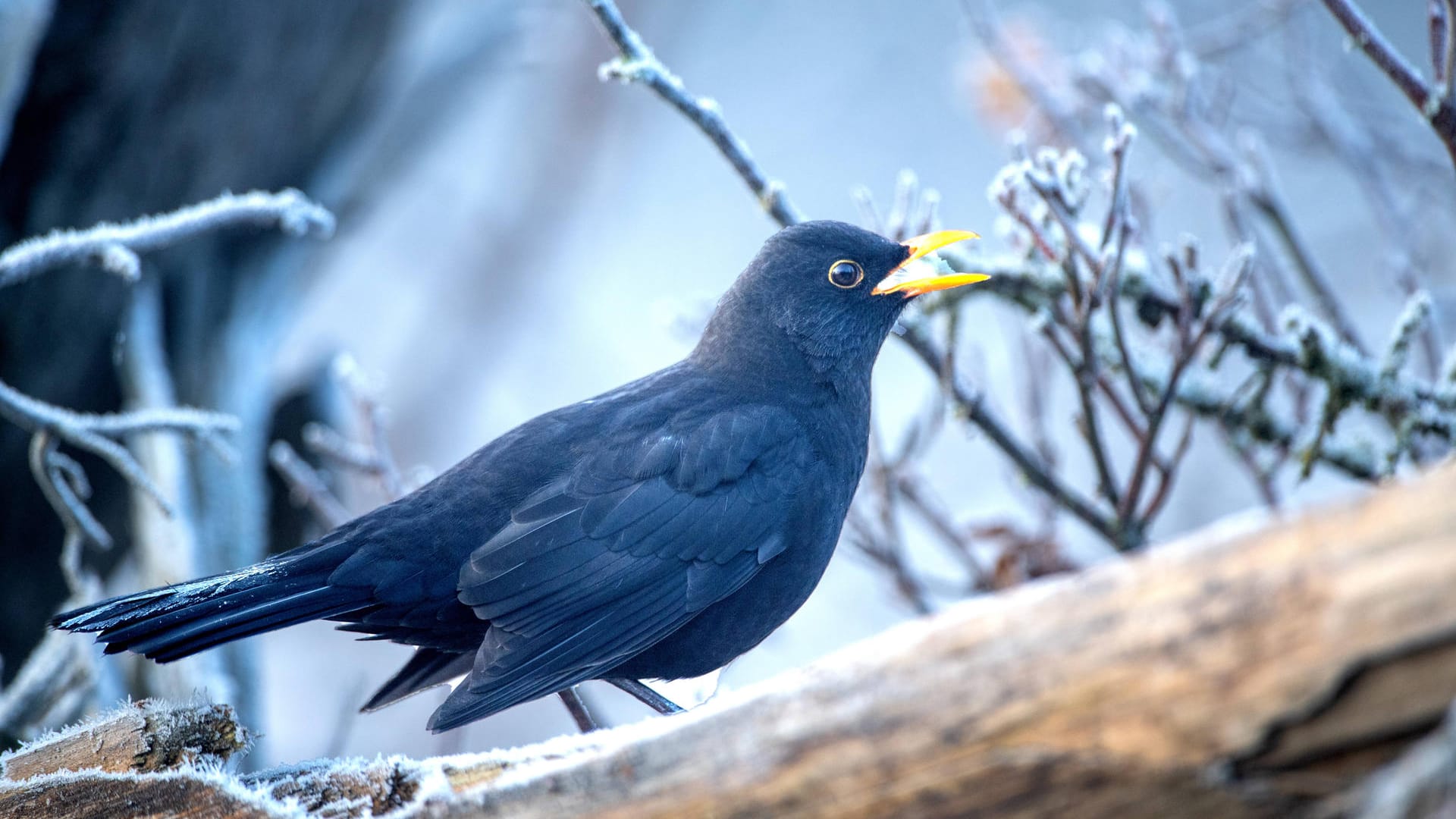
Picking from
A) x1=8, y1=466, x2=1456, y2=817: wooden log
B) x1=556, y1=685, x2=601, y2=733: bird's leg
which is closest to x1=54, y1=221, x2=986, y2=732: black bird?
x1=556, y1=685, x2=601, y2=733: bird's leg

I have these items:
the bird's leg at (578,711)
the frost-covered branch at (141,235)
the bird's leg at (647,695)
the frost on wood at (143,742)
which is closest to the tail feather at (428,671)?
the bird's leg at (578,711)

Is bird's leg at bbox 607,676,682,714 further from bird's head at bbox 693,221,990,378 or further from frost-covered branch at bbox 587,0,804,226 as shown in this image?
frost-covered branch at bbox 587,0,804,226

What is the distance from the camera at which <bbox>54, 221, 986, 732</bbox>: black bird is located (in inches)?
92.4

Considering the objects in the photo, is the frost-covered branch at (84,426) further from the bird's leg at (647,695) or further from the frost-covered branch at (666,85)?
the bird's leg at (647,695)

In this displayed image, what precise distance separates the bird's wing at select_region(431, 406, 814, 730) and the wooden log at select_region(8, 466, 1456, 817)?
0.98 metres

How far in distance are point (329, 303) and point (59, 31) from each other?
6260mm

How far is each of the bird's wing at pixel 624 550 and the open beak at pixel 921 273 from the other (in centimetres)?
47

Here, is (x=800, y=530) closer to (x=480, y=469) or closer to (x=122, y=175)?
(x=480, y=469)

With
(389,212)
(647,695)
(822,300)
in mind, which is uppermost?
(389,212)

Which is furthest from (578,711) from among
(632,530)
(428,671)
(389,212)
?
(389,212)

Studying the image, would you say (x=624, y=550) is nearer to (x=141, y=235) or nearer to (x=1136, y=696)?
(x=141, y=235)

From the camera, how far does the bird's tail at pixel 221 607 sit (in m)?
2.12

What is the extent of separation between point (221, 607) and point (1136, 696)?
5.92ft

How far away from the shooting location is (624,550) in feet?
8.39
